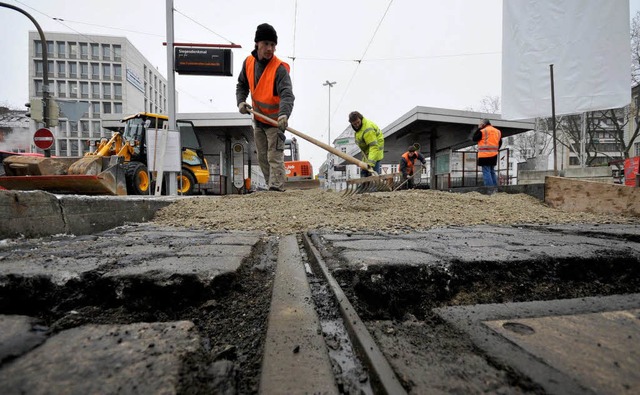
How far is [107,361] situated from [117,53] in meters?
63.3

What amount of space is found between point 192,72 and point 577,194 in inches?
306

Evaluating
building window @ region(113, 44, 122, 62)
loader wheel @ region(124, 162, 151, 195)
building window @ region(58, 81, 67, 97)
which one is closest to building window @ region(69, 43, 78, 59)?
building window @ region(58, 81, 67, 97)

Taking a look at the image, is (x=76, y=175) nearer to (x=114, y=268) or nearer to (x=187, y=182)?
(x=187, y=182)

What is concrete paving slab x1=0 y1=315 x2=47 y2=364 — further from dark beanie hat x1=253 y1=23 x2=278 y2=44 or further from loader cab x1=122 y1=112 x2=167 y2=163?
loader cab x1=122 y1=112 x2=167 y2=163

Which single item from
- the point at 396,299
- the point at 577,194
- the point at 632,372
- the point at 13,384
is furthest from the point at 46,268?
the point at 577,194

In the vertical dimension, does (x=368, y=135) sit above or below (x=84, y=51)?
below

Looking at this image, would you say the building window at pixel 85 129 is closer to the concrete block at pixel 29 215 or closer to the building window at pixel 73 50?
the building window at pixel 73 50

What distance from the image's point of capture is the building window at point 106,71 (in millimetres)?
50062

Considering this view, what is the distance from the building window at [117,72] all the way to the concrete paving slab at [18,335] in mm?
61602

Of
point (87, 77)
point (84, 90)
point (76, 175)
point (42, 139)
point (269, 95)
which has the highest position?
point (87, 77)

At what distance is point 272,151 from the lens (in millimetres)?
4812

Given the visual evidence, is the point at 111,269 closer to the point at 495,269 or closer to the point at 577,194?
the point at 495,269

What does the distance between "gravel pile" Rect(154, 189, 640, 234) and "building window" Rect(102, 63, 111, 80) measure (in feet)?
197

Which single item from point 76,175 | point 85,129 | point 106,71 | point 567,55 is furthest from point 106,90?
point 567,55
